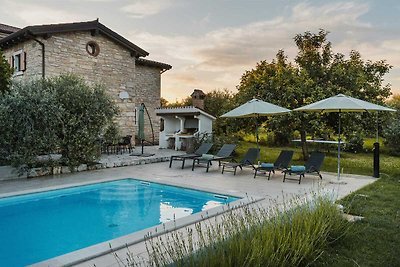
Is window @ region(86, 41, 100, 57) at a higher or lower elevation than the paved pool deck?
higher

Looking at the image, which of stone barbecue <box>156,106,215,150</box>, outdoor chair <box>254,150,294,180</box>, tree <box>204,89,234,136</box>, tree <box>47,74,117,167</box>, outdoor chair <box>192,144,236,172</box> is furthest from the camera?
tree <box>204,89,234,136</box>

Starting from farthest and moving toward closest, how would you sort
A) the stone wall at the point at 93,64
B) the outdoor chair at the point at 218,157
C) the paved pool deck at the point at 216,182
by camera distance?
the stone wall at the point at 93,64 → the outdoor chair at the point at 218,157 → the paved pool deck at the point at 216,182

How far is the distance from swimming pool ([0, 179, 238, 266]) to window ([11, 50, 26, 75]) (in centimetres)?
990

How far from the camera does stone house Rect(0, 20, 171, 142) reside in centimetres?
1506

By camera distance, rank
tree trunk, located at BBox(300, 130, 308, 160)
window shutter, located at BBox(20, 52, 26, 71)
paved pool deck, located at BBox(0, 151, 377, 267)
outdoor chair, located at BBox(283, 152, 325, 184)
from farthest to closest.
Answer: window shutter, located at BBox(20, 52, 26, 71)
tree trunk, located at BBox(300, 130, 308, 160)
outdoor chair, located at BBox(283, 152, 325, 184)
paved pool deck, located at BBox(0, 151, 377, 267)

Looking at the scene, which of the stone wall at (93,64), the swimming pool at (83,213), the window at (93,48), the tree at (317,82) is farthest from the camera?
the window at (93,48)

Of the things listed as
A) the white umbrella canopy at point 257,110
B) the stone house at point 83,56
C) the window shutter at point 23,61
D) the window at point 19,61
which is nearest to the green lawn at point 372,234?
the white umbrella canopy at point 257,110

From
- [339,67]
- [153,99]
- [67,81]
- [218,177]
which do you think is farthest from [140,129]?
[339,67]

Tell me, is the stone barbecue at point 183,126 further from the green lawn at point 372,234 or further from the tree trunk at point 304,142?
the green lawn at point 372,234

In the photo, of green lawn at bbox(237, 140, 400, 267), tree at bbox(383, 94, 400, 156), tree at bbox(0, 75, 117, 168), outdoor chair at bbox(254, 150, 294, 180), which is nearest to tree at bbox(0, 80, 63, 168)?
tree at bbox(0, 75, 117, 168)

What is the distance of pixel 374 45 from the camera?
53.2 feet

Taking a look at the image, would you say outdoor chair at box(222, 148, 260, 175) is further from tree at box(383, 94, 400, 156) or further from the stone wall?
tree at box(383, 94, 400, 156)

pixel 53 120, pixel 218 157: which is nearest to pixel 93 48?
pixel 53 120

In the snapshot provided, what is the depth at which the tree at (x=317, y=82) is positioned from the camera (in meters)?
13.8
